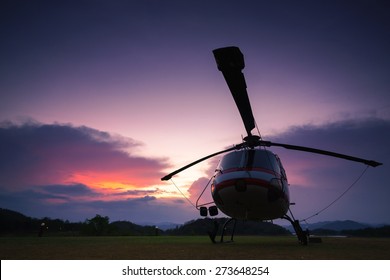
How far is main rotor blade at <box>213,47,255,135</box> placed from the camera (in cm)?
496

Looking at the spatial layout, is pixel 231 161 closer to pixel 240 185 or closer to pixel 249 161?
pixel 249 161

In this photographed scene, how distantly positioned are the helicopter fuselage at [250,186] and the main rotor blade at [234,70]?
2.65 metres

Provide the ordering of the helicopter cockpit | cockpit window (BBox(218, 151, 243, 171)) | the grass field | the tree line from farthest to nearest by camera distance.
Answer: the tree line
cockpit window (BBox(218, 151, 243, 171))
the helicopter cockpit
the grass field

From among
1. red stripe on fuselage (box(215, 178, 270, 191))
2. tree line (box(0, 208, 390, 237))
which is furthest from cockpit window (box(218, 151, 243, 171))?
tree line (box(0, 208, 390, 237))

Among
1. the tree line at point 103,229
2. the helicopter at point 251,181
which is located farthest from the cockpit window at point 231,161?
the tree line at point 103,229

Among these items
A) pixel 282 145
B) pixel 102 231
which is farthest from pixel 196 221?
pixel 282 145

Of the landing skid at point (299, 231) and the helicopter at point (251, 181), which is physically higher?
the helicopter at point (251, 181)

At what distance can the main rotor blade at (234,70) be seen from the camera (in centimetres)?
496

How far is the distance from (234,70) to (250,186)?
469cm

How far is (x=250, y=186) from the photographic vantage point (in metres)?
9.07

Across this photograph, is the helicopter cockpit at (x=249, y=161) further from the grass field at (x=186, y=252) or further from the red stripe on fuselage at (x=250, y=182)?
the grass field at (x=186, y=252)

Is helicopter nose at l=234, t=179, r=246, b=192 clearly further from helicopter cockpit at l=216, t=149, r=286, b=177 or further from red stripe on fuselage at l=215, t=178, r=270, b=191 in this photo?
helicopter cockpit at l=216, t=149, r=286, b=177

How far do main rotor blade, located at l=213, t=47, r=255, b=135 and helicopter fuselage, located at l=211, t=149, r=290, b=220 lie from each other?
2.65 metres
